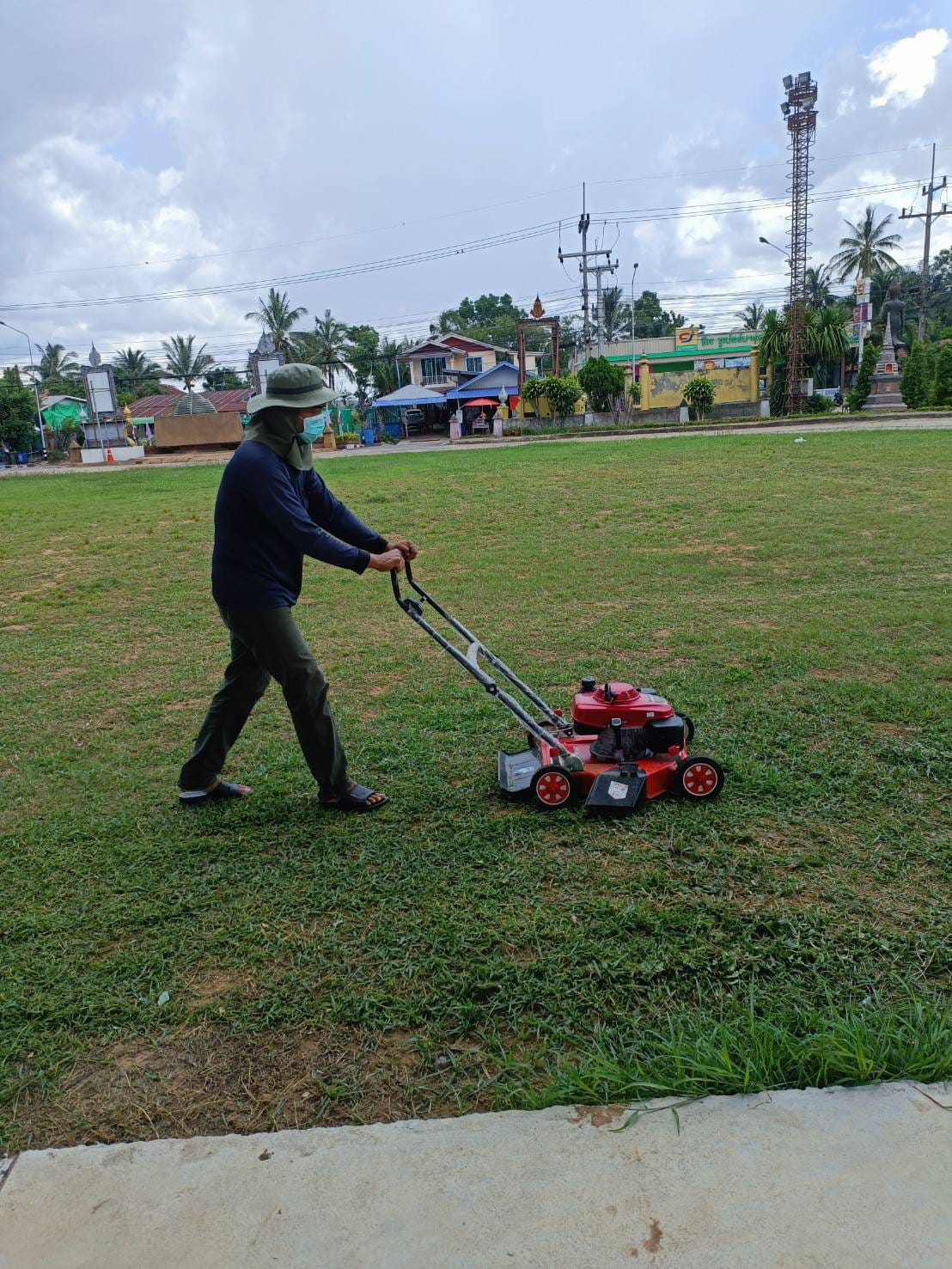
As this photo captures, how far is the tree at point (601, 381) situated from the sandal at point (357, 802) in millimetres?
38844

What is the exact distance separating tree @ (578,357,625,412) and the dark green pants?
38.7 meters

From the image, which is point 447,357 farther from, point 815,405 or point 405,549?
point 405,549

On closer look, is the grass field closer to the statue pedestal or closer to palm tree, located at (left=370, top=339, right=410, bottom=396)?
the statue pedestal

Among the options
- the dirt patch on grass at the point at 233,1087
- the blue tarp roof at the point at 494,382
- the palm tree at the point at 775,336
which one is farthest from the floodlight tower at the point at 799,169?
the dirt patch on grass at the point at 233,1087

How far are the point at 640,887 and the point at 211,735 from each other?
2082mm

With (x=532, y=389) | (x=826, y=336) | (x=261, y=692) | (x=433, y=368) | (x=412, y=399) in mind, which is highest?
(x=433, y=368)

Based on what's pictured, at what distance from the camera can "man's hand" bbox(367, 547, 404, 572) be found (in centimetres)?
381

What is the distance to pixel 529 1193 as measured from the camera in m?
1.97

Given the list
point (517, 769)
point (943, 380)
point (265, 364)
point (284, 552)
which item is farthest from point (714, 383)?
point (284, 552)

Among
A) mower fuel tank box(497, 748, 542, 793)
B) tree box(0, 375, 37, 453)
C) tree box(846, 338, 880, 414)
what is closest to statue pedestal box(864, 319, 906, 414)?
tree box(846, 338, 880, 414)

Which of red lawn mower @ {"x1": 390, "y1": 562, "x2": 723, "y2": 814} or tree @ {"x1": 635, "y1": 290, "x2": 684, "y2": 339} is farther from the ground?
tree @ {"x1": 635, "y1": 290, "x2": 684, "y2": 339}

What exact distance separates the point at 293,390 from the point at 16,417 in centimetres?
6360

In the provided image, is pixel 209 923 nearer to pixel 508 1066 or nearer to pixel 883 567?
pixel 508 1066

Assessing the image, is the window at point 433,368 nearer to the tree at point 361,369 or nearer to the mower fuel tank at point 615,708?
the tree at point 361,369
